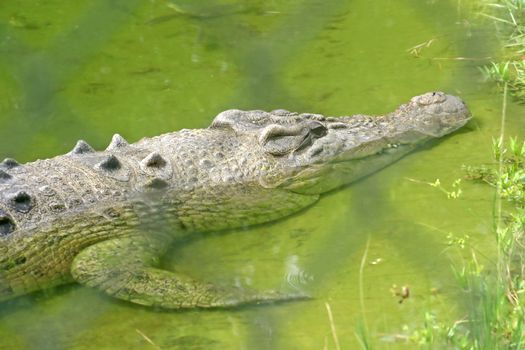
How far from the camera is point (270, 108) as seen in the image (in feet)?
16.9

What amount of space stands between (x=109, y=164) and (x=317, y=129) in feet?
3.33

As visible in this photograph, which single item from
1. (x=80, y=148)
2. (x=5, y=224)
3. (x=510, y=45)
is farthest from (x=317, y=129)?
(x=5, y=224)

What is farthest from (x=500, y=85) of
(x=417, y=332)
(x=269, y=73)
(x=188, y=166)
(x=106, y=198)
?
(x=417, y=332)

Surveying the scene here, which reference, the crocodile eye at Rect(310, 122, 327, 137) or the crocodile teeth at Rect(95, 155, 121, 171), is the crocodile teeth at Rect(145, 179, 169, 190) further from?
the crocodile eye at Rect(310, 122, 327, 137)

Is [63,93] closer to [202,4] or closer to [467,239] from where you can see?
[202,4]

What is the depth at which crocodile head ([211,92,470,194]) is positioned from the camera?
450cm

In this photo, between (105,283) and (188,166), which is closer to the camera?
(105,283)

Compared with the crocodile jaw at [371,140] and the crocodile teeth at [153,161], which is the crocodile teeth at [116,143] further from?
the crocodile jaw at [371,140]

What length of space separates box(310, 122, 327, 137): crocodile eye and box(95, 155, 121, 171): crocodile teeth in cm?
95

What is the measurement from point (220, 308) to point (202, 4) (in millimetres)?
3231

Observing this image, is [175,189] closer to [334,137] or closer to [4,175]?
[4,175]

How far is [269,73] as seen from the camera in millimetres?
5473

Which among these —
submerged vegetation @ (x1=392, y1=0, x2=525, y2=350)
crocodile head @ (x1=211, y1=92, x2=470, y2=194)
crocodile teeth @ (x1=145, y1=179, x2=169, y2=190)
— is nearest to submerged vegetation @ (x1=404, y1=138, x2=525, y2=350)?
submerged vegetation @ (x1=392, y1=0, x2=525, y2=350)

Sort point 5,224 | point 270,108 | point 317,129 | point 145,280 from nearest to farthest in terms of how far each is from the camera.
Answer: point 145,280
point 5,224
point 317,129
point 270,108
